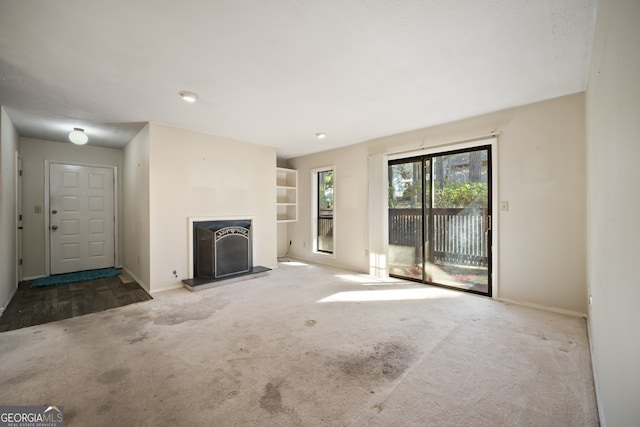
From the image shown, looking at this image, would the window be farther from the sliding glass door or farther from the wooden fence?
the wooden fence

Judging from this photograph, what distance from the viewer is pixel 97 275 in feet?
15.4

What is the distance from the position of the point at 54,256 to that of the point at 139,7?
17.0 ft

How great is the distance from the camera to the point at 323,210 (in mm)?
5984

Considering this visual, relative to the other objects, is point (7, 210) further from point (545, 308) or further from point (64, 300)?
point (545, 308)

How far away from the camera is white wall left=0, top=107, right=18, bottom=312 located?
3.08 m

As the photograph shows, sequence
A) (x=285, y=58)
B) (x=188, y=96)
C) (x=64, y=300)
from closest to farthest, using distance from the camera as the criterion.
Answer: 1. (x=285, y=58)
2. (x=188, y=96)
3. (x=64, y=300)

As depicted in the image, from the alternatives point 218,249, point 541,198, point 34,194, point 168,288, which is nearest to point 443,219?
point 541,198

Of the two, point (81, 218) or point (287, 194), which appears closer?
point (81, 218)

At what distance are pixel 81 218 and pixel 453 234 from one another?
6606mm

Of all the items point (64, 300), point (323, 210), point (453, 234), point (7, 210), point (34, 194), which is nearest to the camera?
point (7, 210)

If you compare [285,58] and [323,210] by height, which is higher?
[285,58]

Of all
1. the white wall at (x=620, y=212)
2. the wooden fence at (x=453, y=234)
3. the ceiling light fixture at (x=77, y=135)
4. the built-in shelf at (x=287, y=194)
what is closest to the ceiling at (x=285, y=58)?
the ceiling light fixture at (x=77, y=135)

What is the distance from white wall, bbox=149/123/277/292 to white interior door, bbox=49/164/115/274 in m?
2.27

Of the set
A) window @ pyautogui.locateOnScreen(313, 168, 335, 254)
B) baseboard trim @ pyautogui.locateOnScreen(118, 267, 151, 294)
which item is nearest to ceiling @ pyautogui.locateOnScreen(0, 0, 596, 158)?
window @ pyautogui.locateOnScreen(313, 168, 335, 254)
